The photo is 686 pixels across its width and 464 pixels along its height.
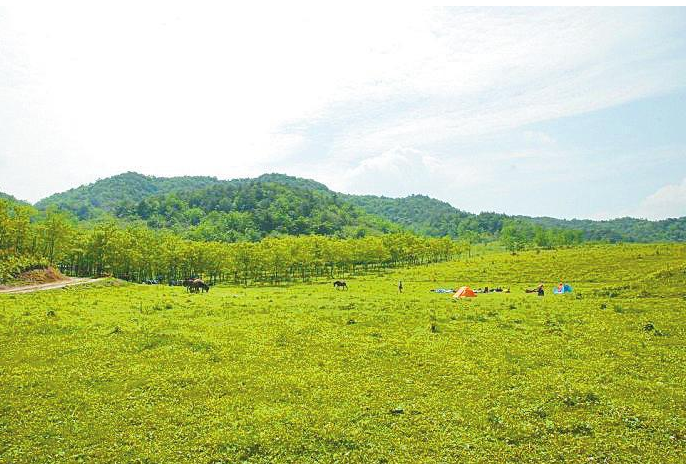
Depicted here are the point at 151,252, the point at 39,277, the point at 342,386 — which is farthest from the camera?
the point at 151,252

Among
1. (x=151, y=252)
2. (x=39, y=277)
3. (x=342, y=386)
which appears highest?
(x=151, y=252)

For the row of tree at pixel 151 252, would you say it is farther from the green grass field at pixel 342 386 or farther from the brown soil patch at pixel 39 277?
the green grass field at pixel 342 386

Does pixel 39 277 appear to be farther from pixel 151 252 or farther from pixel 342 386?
pixel 342 386

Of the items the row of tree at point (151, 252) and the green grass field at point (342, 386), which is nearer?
the green grass field at point (342, 386)

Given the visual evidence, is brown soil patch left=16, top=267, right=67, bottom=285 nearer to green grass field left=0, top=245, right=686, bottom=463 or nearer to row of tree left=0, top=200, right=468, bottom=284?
row of tree left=0, top=200, right=468, bottom=284

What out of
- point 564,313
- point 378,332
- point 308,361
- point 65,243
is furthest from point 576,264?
point 65,243

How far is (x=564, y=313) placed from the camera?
3325 cm

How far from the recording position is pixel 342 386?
62.5 feet

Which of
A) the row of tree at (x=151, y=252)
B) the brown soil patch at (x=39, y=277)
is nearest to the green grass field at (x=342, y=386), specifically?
the brown soil patch at (x=39, y=277)

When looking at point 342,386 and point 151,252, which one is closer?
point 342,386

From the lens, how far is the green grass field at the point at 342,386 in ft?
47.2

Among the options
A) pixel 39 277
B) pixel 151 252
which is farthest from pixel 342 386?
pixel 151 252

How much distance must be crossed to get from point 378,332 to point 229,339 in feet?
30.3

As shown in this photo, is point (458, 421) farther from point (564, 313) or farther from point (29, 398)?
point (564, 313)
